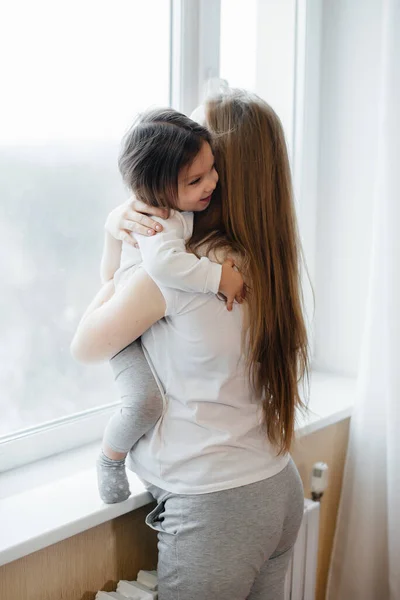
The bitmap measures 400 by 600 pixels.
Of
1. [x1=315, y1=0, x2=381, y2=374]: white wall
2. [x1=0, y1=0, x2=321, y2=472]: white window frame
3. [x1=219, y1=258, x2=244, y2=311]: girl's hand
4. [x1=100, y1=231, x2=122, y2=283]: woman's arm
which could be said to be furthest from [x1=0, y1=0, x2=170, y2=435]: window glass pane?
[x1=315, y1=0, x2=381, y2=374]: white wall

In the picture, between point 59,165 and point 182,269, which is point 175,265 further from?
point 59,165

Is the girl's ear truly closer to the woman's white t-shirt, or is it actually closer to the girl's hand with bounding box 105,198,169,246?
the girl's hand with bounding box 105,198,169,246

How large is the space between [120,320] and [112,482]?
0.29m

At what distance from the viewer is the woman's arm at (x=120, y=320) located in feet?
3.50

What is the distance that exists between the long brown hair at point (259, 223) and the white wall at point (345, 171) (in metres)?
0.85

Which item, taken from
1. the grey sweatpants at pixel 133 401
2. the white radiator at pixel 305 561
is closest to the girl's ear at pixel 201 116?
the grey sweatpants at pixel 133 401

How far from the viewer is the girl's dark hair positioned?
1.03 metres

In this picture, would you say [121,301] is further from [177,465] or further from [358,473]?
[358,473]

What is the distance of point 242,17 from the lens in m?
1.78

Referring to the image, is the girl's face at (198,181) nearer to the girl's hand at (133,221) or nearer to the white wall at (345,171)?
the girl's hand at (133,221)

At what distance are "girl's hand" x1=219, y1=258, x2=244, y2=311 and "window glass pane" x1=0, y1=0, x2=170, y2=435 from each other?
440mm

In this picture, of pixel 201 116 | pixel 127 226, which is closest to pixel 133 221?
pixel 127 226

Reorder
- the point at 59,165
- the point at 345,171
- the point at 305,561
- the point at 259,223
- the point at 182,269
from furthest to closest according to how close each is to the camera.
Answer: the point at 345,171 → the point at 305,561 → the point at 59,165 → the point at 259,223 → the point at 182,269

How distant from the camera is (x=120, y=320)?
1079 millimetres
